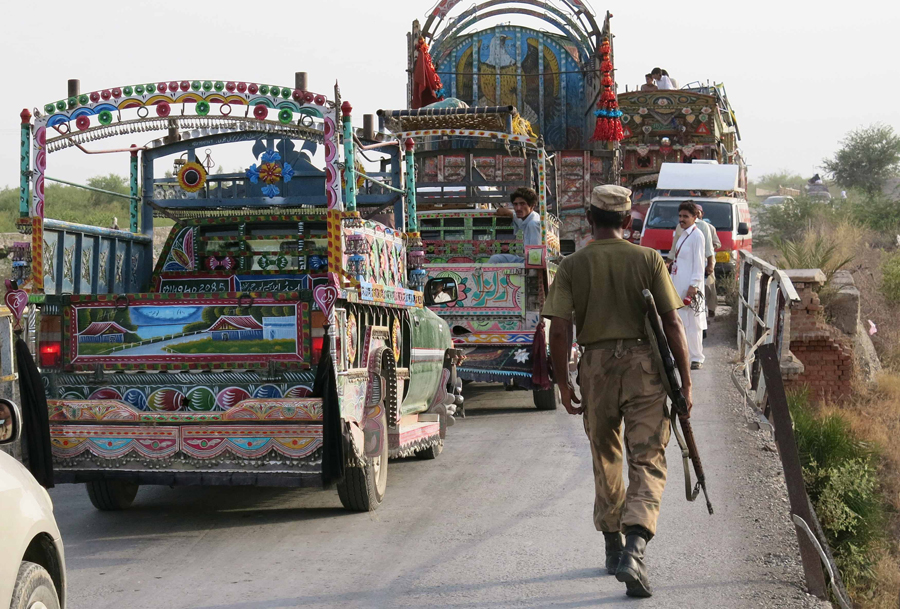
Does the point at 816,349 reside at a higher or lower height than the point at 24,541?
higher

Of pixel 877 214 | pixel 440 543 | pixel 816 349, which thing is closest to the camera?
pixel 440 543

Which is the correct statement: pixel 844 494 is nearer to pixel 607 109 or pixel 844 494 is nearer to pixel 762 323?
pixel 762 323

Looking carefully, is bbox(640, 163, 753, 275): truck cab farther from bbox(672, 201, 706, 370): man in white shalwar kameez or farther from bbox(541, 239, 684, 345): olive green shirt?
bbox(541, 239, 684, 345): olive green shirt

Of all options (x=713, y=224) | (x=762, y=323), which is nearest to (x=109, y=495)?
(x=762, y=323)

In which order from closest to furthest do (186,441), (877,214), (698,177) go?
(186,441)
(698,177)
(877,214)

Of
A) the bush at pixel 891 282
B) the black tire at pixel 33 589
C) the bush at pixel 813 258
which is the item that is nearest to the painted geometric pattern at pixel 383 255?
the black tire at pixel 33 589

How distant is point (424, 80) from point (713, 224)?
610 centimetres

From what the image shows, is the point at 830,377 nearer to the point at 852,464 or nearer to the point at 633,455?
the point at 852,464

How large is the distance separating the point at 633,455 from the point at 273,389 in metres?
2.33

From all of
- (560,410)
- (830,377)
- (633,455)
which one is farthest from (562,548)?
(830,377)

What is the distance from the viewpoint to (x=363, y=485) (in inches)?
280

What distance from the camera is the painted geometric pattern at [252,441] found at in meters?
6.51

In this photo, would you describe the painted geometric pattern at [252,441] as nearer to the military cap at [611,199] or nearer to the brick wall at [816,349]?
the military cap at [611,199]

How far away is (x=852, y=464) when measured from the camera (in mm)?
9734
